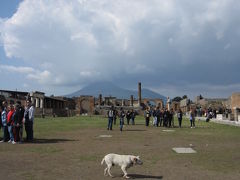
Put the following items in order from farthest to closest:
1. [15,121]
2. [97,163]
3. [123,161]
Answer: [15,121] < [97,163] < [123,161]

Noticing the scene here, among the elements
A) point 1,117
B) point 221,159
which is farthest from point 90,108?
point 221,159

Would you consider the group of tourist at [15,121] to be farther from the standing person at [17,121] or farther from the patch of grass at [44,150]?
the patch of grass at [44,150]

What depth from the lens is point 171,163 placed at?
9.76 meters

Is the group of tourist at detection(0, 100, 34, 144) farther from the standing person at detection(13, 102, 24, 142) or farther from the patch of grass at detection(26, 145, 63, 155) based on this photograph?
the patch of grass at detection(26, 145, 63, 155)

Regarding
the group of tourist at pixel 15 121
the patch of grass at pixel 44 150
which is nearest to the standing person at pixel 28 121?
the group of tourist at pixel 15 121

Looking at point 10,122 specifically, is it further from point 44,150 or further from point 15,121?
point 44,150

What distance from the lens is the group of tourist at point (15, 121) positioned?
15039 millimetres

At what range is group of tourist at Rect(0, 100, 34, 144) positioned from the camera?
15.0 m

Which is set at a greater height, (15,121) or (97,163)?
(15,121)

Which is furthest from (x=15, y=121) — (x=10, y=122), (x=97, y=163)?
(x=97, y=163)

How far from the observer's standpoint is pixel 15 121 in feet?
49.1

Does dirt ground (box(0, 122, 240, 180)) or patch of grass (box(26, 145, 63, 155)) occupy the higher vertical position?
patch of grass (box(26, 145, 63, 155))

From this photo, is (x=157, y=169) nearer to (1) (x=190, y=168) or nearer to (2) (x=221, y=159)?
(1) (x=190, y=168)

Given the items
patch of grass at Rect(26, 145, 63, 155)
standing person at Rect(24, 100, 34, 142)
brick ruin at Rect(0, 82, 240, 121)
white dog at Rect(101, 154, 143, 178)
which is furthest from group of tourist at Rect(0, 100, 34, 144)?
brick ruin at Rect(0, 82, 240, 121)
